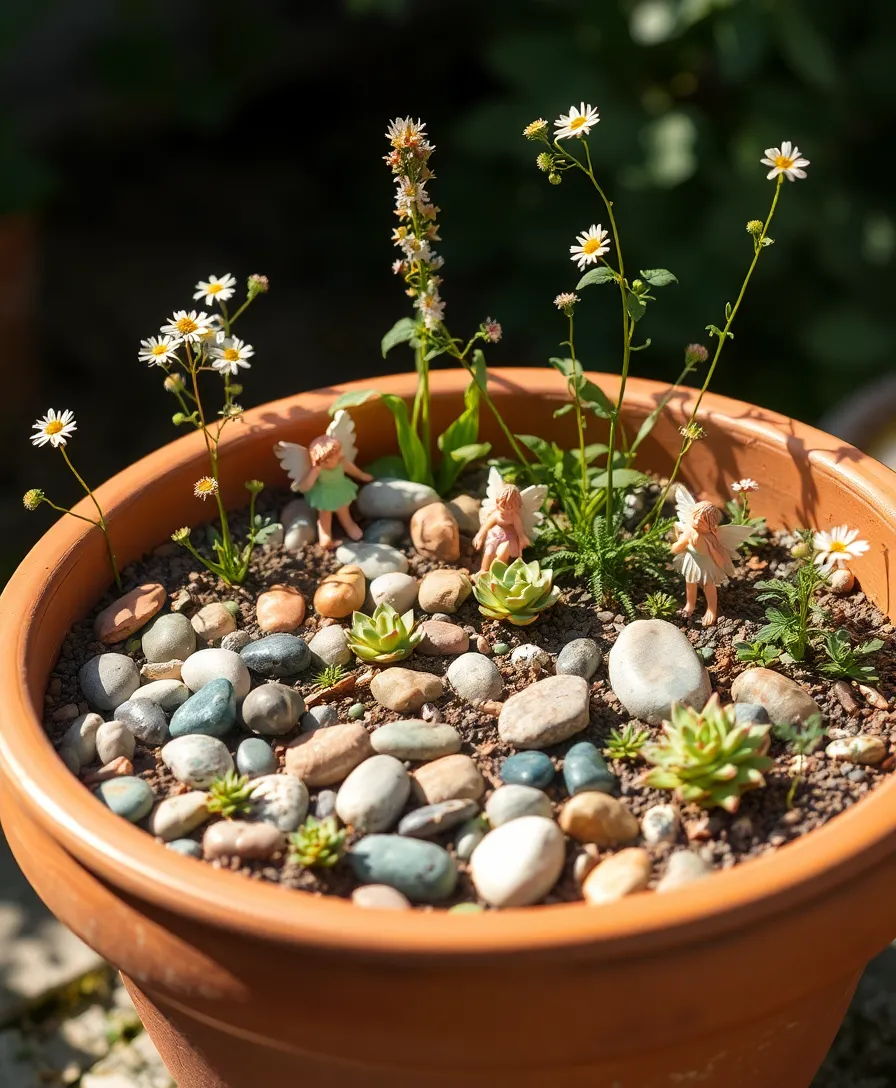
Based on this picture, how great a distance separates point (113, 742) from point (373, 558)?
42 centimetres

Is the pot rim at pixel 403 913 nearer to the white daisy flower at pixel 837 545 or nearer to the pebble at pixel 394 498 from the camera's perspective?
the white daisy flower at pixel 837 545

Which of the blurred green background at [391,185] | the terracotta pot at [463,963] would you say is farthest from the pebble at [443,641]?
the blurred green background at [391,185]

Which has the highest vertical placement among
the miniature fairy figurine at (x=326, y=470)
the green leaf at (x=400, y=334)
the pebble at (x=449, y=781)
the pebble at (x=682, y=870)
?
the green leaf at (x=400, y=334)

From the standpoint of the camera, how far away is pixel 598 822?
1.20 meters

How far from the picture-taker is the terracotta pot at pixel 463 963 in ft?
3.28

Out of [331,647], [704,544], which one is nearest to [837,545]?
[704,544]

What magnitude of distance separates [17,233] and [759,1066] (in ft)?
8.30

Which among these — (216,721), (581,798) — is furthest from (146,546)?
(581,798)

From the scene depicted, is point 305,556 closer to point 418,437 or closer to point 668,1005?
point 418,437

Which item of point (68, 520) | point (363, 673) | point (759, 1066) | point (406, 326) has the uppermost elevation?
point (406, 326)

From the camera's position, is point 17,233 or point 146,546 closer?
point 146,546

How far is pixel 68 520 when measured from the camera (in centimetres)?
151

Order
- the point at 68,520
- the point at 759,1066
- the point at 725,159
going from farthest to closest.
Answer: the point at 725,159 < the point at 68,520 < the point at 759,1066

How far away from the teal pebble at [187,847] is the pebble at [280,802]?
0.20 ft
